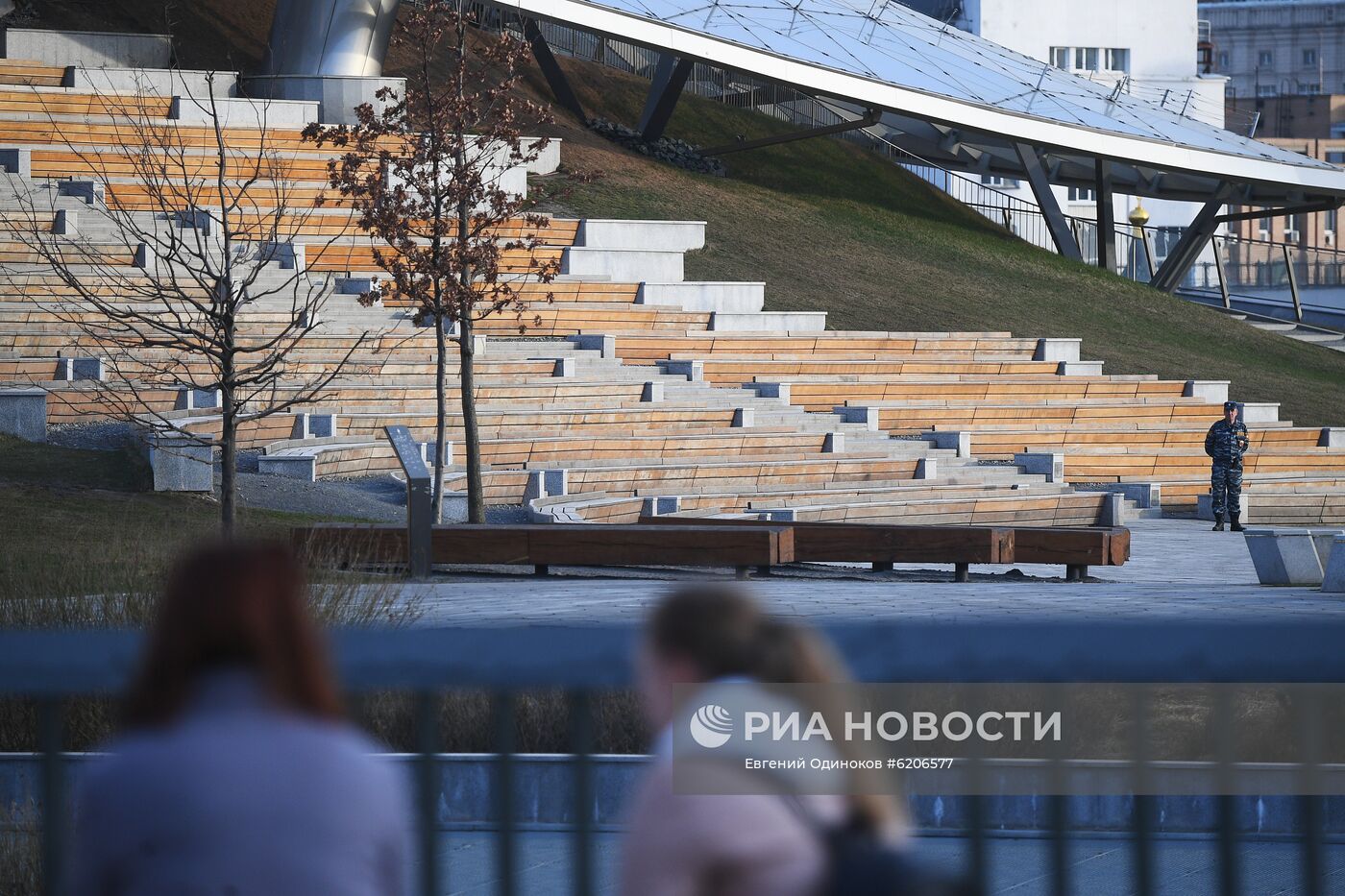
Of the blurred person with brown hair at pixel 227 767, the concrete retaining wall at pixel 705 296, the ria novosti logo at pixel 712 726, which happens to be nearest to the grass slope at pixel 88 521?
the blurred person with brown hair at pixel 227 767

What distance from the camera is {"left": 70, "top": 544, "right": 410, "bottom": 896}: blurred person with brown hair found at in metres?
1.93

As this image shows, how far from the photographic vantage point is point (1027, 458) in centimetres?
2009

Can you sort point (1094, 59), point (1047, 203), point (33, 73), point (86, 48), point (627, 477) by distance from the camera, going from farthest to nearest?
1. point (1094, 59)
2. point (1047, 203)
3. point (86, 48)
4. point (33, 73)
5. point (627, 477)

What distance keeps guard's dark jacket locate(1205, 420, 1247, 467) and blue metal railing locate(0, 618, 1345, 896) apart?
56.4 ft

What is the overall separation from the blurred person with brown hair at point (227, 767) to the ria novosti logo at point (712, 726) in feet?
1.35

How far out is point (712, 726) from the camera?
6.46 ft

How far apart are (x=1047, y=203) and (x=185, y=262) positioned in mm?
23112

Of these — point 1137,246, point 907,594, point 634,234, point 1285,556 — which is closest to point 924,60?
point 634,234

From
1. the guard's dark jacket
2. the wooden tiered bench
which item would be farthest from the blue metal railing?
the guard's dark jacket

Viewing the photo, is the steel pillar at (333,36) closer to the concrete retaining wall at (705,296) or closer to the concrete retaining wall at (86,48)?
the concrete retaining wall at (86,48)

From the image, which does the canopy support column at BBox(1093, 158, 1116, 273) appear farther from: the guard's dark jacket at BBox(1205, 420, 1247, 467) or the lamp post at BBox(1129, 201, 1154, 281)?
the guard's dark jacket at BBox(1205, 420, 1247, 467)

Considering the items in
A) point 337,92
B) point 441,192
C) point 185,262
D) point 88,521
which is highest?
point 337,92

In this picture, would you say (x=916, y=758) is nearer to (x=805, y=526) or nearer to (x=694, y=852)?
(x=694, y=852)

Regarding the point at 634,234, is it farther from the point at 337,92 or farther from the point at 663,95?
the point at 663,95
